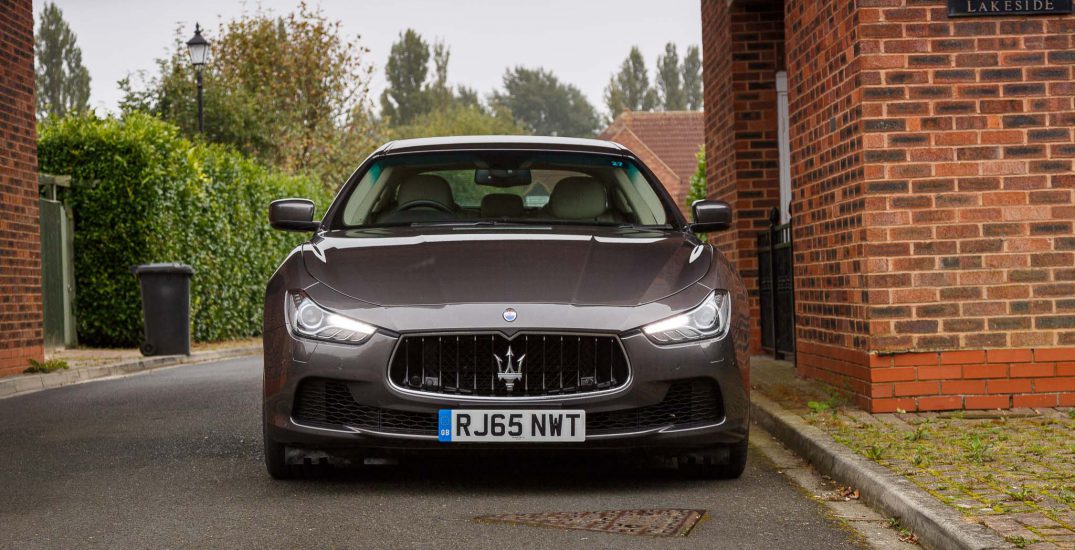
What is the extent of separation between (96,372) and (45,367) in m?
0.77

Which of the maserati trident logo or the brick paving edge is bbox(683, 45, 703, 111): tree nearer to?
the brick paving edge

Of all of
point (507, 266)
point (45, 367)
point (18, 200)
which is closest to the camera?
point (507, 266)

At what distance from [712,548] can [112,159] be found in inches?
539

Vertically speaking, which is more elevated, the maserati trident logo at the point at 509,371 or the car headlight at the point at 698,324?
the car headlight at the point at 698,324

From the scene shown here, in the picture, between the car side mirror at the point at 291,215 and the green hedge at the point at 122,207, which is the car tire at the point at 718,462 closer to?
the car side mirror at the point at 291,215

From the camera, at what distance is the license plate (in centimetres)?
521

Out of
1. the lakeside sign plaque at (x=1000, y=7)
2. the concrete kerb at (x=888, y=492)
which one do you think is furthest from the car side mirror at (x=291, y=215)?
the lakeside sign plaque at (x=1000, y=7)

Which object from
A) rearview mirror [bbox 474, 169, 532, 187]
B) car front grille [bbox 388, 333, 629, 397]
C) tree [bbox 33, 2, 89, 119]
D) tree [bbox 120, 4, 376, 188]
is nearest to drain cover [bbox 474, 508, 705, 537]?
car front grille [bbox 388, 333, 629, 397]

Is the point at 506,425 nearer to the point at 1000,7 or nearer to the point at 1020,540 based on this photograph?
the point at 1020,540

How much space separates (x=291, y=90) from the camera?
121ft

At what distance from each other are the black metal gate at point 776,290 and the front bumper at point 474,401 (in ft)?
15.9

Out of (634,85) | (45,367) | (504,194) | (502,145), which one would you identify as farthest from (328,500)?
(634,85)

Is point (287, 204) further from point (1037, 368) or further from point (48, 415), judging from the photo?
point (1037, 368)

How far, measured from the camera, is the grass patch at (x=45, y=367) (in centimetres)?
1216
